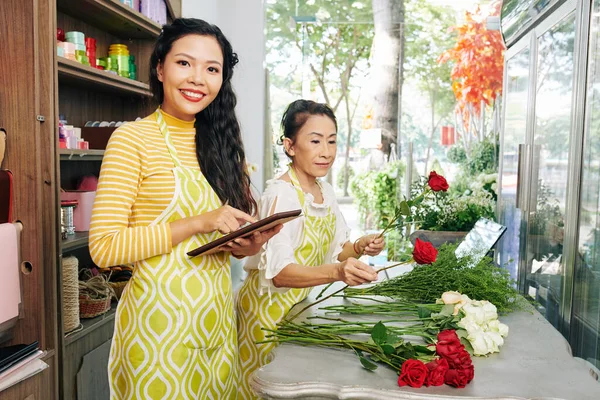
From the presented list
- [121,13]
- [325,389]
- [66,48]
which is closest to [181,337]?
[325,389]

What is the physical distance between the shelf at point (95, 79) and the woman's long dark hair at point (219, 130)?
1.01 metres

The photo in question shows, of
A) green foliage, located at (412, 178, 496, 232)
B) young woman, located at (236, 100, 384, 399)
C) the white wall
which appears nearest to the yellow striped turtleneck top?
young woman, located at (236, 100, 384, 399)

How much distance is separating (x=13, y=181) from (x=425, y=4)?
5.36 metres

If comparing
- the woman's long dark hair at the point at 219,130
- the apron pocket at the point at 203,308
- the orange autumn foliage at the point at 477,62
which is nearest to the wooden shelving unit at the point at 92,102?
the woman's long dark hair at the point at 219,130

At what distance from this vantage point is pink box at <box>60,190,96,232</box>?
9.64 ft

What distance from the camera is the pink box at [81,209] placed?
2.94m

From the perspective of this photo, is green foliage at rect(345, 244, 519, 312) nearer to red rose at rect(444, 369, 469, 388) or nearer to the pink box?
red rose at rect(444, 369, 469, 388)

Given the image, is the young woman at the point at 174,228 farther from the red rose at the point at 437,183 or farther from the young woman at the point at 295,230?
the red rose at the point at 437,183

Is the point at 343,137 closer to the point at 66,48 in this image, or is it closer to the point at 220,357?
the point at 66,48

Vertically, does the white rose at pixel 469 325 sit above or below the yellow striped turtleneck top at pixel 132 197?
below

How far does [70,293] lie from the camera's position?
2.64m

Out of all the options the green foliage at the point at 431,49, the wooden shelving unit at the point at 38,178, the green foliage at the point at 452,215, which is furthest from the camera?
the green foliage at the point at 431,49

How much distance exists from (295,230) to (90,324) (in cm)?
141

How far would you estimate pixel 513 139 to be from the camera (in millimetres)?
3662
